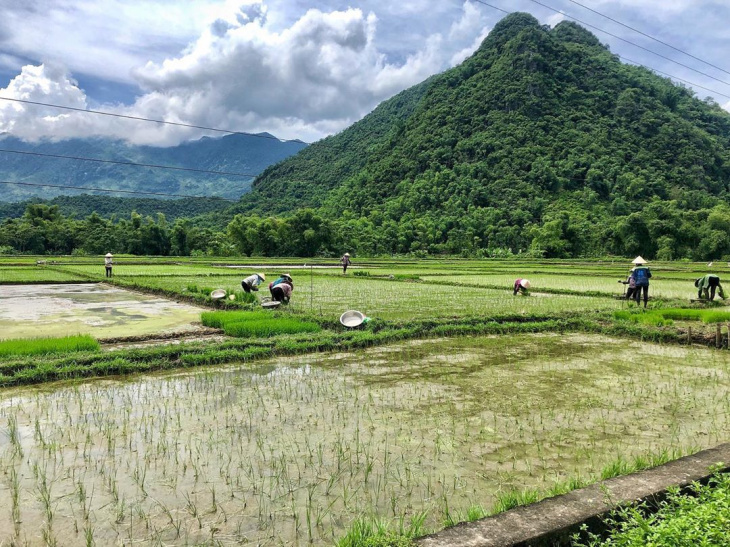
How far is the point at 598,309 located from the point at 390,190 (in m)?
75.6

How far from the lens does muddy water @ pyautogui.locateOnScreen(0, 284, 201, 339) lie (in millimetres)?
10065

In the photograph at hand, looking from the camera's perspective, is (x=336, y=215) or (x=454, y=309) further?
(x=336, y=215)

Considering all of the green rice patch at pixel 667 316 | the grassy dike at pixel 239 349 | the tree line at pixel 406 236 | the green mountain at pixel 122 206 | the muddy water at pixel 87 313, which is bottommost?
the muddy water at pixel 87 313

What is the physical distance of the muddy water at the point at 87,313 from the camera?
33.0ft

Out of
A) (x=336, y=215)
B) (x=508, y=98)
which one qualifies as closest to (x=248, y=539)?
(x=336, y=215)

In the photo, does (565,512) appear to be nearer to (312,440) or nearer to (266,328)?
(312,440)

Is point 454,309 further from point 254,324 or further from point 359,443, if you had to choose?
point 359,443

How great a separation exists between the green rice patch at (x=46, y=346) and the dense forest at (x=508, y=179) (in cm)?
5098

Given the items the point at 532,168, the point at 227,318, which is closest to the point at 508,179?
the point at 532,168

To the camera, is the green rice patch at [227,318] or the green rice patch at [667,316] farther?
the green rice patch at [667,316]

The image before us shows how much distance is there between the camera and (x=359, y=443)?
14.5 feet

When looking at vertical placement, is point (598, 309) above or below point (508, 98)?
below

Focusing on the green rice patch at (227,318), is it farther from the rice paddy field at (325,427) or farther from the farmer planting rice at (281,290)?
the farmer planting rice at (281,290)

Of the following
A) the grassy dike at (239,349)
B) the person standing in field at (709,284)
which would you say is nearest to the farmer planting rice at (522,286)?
the person standing in field at (709,284)
